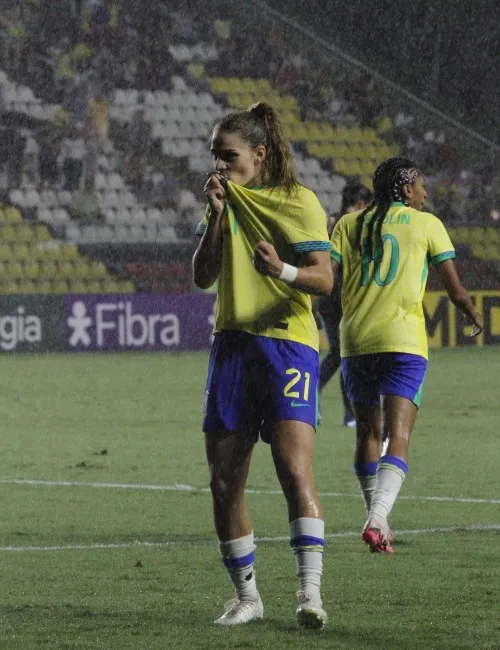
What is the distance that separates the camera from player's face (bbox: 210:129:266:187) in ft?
17.2

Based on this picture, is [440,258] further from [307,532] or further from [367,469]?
[307,532]

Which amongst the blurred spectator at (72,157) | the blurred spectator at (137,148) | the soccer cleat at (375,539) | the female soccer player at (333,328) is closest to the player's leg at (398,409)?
the soccer cleat at (375,539)

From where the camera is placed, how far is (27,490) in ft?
32.3

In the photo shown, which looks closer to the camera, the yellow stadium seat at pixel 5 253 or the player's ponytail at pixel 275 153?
the player's ponytail at pixel 275 153

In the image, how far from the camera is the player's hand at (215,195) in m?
5.12

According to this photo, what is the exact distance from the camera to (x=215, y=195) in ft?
16.9

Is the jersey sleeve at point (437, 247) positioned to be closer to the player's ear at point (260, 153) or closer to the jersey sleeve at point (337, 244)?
the jersey sleeve at point (337, 244)

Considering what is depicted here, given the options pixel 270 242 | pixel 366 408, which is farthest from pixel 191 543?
pixel 270 242

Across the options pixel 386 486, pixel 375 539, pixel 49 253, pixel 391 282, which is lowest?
pixel 49 253

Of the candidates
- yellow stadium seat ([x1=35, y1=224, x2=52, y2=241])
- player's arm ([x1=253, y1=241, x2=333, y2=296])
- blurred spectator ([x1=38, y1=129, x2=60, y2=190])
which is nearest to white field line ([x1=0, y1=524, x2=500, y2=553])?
player's arm ([x1=253, y1=241, x2=333, y2=296])

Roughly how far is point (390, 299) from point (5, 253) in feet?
72.1

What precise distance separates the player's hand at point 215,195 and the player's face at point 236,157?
13 centimetres

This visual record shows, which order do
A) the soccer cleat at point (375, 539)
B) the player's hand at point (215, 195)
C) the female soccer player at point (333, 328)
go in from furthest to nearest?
the female soccer player at point (333, 328) < the soccer cleat at point (375, 539) < the player's hand at point (215, 195)

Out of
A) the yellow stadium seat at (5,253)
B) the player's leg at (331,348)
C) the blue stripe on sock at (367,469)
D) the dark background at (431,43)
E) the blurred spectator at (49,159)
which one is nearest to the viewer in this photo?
the blue stripe on sock at (367,469)
